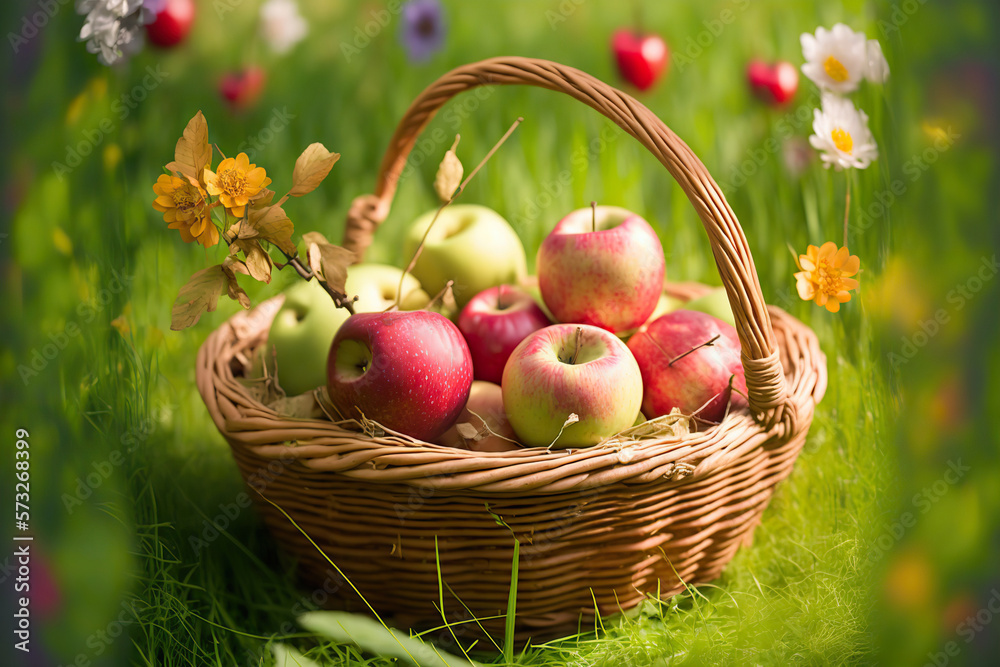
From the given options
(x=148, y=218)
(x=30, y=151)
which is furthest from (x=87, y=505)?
Answer: (x=148, y=218)

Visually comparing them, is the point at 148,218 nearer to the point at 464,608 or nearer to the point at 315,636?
the point at 315,636

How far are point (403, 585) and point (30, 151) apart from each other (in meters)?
0.79

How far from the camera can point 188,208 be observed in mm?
876

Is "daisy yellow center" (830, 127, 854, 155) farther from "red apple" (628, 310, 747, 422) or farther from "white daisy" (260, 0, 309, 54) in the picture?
"white daisy" (260, 0, 309, 54)

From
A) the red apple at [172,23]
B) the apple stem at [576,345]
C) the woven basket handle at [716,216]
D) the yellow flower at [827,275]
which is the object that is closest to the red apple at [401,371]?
the apple stem at [576,345]

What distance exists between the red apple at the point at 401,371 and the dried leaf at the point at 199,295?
0.20 metres

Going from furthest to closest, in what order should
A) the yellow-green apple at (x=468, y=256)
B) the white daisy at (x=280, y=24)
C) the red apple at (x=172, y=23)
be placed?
the white daisy at (x=280, y=24) → the red apple at (x=172, y=23) → the yellow-green apple at (x=468, y=256)

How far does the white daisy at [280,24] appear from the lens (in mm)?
1926

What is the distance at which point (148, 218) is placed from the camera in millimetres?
1722

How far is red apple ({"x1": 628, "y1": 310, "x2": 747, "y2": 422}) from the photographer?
1105mm

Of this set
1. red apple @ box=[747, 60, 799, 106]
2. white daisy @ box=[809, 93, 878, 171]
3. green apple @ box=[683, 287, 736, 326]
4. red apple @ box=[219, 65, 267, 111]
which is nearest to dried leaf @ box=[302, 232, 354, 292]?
green apple @ box=[683, 287, 736, 326]

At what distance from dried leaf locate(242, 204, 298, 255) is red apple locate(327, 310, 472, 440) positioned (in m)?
0.18

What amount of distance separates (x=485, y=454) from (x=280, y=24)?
151 cm

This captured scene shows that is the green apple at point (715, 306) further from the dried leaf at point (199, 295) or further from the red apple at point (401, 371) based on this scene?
the dried leaf at point (199, 295)
